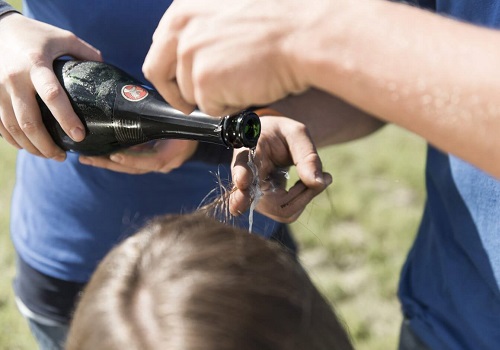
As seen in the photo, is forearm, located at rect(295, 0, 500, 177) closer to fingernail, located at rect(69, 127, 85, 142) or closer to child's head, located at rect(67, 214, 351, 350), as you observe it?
child's head, located at rect(67, 214, 351, 350)

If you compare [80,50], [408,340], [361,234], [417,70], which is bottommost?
[361,234]

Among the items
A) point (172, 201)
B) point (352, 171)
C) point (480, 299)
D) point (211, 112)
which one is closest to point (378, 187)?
point (352, 171)

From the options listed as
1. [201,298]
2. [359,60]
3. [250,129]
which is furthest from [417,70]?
[250,129]

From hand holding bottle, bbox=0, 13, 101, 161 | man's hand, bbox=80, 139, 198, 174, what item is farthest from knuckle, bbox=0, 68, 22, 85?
man's hand, bbox=80, 139, 198, 174

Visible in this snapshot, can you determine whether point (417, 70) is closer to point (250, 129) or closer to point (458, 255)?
point (250, 129)

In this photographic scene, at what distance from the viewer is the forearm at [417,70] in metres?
0.89

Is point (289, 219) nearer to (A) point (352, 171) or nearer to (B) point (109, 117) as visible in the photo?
(B) point (109, 117)

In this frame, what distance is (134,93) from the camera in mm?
1515

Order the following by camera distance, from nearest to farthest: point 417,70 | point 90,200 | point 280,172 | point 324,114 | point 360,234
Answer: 1. point 417,70
2. point 280,172
3. point 324,114
4. point 90,200
5. point 360,234

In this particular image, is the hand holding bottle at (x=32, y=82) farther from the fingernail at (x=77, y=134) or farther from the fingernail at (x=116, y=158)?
the fingernail at (x=116, y=158)

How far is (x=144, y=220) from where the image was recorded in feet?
6.15

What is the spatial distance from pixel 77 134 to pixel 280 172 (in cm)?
42

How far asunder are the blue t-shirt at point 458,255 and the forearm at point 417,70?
50 centimetres

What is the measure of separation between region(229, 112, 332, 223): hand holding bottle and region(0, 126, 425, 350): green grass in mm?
1288
